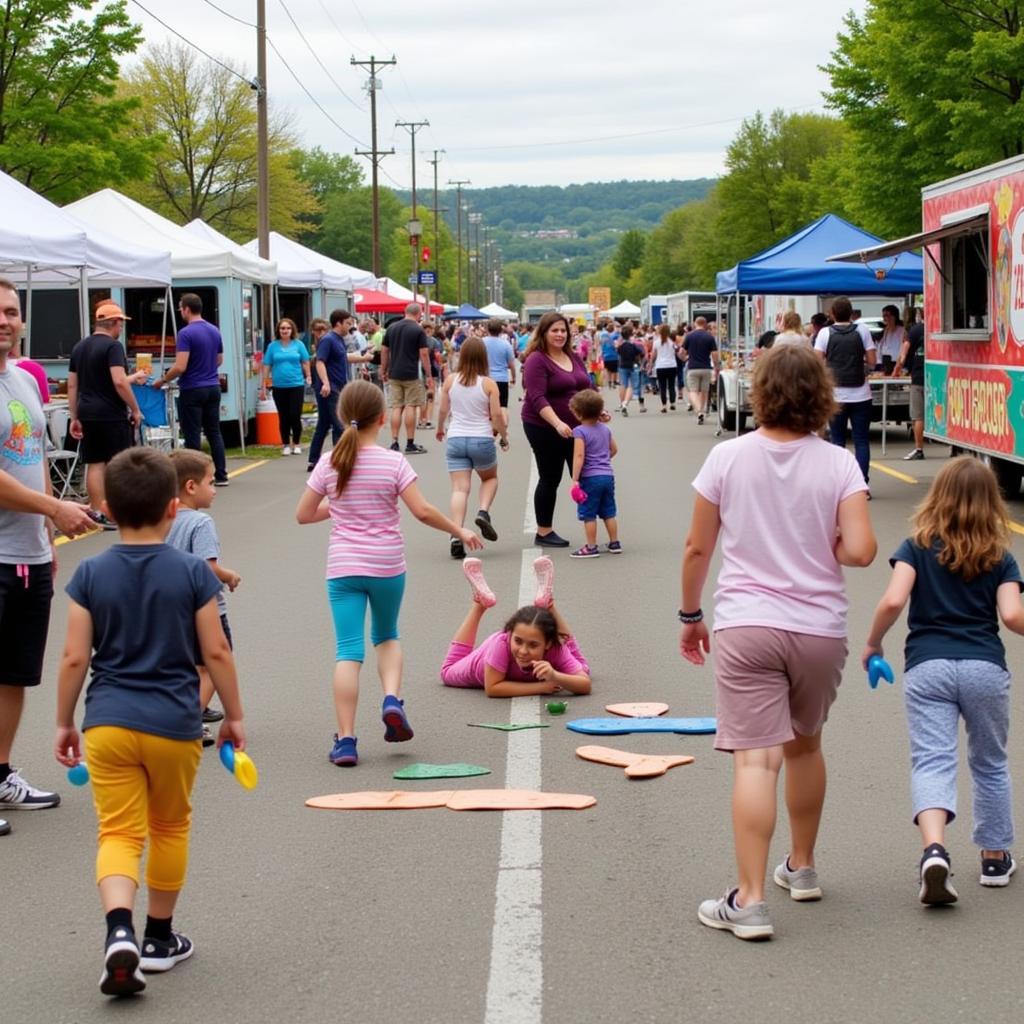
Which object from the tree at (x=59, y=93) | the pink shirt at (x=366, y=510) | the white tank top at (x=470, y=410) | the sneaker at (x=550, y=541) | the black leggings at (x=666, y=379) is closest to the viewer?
the pink shirt at (x=366, y=510)

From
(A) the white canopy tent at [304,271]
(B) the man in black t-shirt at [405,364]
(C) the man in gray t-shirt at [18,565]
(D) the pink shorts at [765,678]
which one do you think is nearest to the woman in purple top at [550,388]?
(C) the man in gray t-shirt at [18,565]

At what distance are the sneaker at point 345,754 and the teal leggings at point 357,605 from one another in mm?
318

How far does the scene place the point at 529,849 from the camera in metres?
5.43

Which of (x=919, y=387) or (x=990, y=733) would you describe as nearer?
(x=990, y=733)

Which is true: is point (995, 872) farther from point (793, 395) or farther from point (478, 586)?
point (478, 586)

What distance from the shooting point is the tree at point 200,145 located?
78.1 metres

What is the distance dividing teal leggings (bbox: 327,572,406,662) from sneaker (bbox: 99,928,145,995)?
99.8 inches

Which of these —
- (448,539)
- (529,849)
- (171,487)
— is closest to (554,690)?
(529,849)

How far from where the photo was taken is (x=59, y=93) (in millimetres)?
41312

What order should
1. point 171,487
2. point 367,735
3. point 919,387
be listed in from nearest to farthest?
point 171,487
point 367,735
point 919,387

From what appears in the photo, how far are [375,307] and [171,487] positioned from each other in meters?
40.4

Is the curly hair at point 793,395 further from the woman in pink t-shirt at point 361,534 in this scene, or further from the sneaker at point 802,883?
the woman in pink t-shirt at point 361,534

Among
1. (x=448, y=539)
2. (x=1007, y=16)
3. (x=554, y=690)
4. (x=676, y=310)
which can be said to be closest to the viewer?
(x=554, y=690)

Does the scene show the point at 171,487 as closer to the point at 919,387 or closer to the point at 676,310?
the point at 919,387
